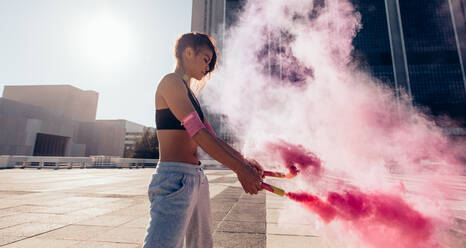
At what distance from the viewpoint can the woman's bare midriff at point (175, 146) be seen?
1.36m

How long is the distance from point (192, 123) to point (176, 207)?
0.48 meters

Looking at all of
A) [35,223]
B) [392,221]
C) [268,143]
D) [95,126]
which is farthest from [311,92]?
[95,126]

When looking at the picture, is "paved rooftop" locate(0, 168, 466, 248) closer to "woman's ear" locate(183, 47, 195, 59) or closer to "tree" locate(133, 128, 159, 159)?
"woman's ear" locate(183, 47, 195, 59)

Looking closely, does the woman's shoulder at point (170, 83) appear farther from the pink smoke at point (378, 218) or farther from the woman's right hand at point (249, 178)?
the pink smoke at point (378, 218)

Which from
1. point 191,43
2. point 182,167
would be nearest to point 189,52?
point 191,43

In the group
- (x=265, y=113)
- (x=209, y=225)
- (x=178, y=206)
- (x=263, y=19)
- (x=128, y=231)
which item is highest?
(x=263, y=19)

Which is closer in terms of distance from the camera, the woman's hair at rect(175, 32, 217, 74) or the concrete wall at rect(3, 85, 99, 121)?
the woman's hair at rect(175, 32, 217, 74)

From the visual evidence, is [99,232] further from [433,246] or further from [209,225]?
[433,246]

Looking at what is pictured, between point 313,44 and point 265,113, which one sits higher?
point 313,44

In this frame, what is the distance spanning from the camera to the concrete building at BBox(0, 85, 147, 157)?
39781 millimetres

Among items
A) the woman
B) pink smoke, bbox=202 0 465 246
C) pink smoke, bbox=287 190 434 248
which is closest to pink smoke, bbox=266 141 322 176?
pink smoke, bbox=202 0 465 246

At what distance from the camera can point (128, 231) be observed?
379 cm

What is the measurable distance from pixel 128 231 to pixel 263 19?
11.1 m

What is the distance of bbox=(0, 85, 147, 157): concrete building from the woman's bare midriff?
53.4 metres
